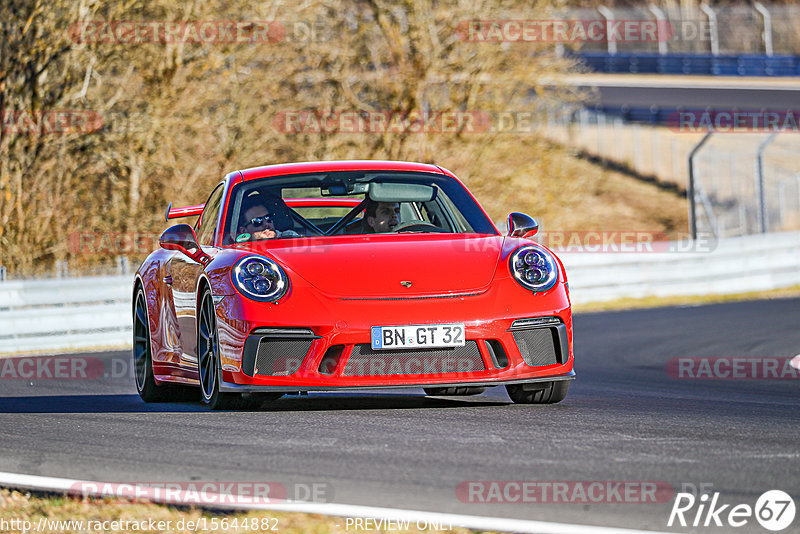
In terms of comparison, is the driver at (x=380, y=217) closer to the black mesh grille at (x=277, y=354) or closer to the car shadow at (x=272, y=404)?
the car shadow at (x=272, y=404)

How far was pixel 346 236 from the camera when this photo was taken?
7.46 meters

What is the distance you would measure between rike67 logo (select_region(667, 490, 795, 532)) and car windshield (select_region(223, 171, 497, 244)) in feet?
11.8

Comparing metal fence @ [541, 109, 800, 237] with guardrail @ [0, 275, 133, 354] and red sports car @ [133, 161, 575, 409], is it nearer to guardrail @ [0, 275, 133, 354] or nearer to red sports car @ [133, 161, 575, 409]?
guardrail @ [0, 275, 133, 354]

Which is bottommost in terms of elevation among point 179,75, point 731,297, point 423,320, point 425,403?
point 731,297

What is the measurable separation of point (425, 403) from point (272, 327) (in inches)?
53.5

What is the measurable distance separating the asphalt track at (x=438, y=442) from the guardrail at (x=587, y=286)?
6.09 meters

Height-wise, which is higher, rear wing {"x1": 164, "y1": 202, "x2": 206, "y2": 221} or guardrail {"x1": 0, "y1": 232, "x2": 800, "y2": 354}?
rear wing {"x1": 164, "y1": 202, "x2": 206, "y2": 221}

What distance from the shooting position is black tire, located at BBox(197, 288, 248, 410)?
7.03m

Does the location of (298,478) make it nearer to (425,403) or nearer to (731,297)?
(425,403)

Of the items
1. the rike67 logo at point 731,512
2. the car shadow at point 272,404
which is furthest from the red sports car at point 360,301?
the rike67 logo at point 731,512

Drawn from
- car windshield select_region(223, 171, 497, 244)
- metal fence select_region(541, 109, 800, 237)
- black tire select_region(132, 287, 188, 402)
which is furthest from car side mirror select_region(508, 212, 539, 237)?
metal fence select_region(541, 109, 800, 237)

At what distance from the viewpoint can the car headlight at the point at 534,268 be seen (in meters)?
6.97

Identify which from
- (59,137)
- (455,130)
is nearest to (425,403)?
(59,137)

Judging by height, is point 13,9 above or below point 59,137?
above
